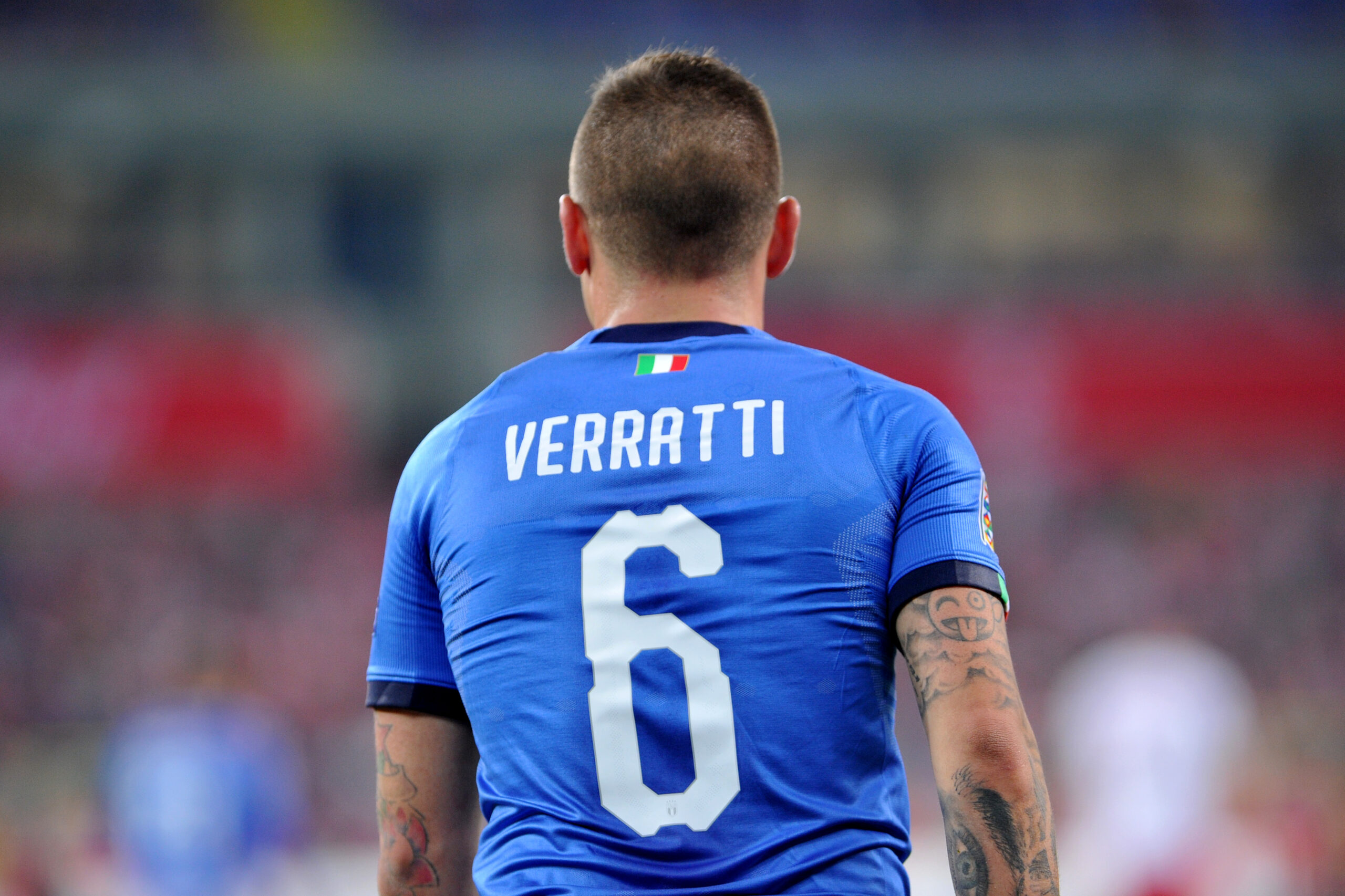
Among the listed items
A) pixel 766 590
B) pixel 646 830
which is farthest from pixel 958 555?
pixel 646 830

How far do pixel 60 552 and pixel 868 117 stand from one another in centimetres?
1117

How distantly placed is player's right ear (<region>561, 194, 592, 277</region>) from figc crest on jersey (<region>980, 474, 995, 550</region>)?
2.11 feet

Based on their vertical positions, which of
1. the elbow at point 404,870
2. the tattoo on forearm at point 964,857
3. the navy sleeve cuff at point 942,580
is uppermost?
the navy sleeve cuff at point 942,580

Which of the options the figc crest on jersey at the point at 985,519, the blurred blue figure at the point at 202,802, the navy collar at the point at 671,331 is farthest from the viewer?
the blurred blue figure at the point at 202,802

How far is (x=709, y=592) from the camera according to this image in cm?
165

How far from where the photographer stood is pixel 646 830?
1618mm

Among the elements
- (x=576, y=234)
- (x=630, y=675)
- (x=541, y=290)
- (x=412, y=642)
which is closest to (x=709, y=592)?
(x=630, y=675)

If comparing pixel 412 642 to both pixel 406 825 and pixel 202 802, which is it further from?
pixel 202 802

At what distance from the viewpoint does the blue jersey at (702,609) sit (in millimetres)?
1619

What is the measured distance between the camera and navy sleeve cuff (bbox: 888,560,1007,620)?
1647 mm

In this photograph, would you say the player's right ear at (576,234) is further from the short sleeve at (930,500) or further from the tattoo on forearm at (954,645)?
the tattoo on forearm at (954,645)

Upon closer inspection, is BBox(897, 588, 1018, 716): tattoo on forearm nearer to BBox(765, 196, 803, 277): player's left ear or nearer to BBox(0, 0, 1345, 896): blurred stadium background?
BBox(765, 196, 803, 277): player's left ear

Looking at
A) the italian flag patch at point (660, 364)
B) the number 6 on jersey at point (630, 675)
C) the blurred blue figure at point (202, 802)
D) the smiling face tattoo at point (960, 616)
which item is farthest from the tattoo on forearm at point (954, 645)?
the blurred blue figure at point (202, 802)

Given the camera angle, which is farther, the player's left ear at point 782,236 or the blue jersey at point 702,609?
the player's left ear at point 782,236
